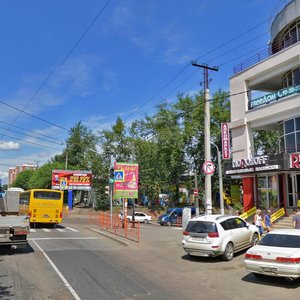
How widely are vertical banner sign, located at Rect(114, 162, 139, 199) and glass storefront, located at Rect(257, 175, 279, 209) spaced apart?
11760 millimetres

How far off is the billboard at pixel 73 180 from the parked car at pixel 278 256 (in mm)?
49963

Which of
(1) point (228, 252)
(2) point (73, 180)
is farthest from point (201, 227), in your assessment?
(2) point (73, 180)

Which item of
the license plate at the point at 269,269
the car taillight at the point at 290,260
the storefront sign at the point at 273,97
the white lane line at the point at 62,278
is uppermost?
the storefront sign at the point at 273,97

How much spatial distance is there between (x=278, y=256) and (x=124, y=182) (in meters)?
13.7

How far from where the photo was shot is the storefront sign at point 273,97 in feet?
86.1

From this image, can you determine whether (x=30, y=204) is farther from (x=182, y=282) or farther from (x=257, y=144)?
(x=257, y=144)

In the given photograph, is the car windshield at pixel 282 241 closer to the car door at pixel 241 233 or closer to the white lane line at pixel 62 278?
the car door at pixel 241 233

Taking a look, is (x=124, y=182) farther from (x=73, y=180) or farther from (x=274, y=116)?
(x=73, y=180)

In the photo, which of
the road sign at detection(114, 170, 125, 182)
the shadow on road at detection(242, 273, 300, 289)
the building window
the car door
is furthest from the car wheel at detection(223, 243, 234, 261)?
the building window

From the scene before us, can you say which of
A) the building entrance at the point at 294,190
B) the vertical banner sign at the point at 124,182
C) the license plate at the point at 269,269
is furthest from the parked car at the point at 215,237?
the building entrance at the point at 294,190

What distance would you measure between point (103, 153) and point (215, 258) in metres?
46.7

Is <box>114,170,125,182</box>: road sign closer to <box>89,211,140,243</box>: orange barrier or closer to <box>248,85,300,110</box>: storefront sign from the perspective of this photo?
<box>89,211,140,243</box>: orange barrier

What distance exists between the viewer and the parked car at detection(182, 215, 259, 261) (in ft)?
43.7

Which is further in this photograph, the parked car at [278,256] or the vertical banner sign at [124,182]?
the vertical banner sign at [124,182]
